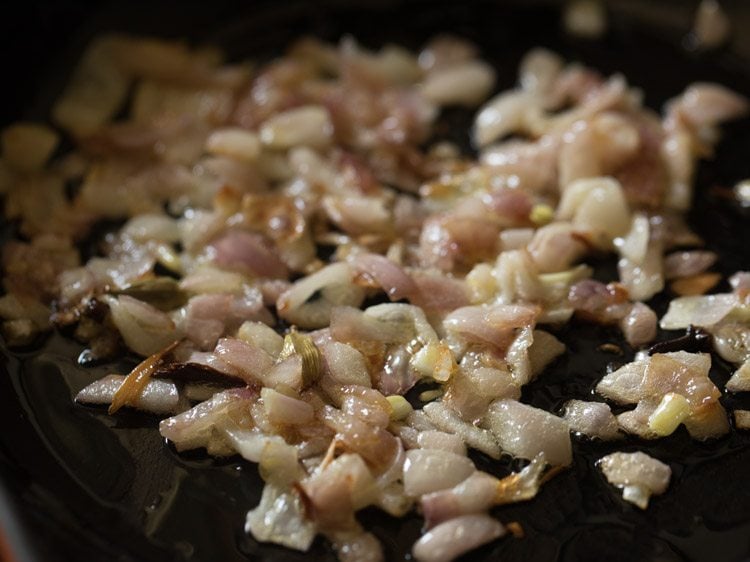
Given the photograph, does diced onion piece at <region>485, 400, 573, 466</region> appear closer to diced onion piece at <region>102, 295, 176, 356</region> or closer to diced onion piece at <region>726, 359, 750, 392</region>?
diced onion piece at <region>726, 359, 750, 392</region>

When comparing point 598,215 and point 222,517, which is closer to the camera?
point 222,517

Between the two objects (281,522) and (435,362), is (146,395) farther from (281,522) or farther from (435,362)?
(435,362)

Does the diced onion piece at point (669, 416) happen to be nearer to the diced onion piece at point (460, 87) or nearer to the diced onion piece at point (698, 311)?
the diced onion piece at point (698, 311)

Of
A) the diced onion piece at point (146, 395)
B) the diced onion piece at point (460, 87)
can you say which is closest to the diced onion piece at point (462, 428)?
the diced onion piece at point (146, 395)

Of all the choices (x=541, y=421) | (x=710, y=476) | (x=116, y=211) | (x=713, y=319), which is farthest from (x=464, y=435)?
(x=116, y=211)

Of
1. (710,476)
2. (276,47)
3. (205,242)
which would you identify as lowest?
(710,476)

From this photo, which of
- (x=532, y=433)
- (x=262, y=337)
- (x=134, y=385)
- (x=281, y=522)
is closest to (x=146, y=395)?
(x=134, y=385)

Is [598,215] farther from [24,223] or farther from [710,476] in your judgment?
[24,223]

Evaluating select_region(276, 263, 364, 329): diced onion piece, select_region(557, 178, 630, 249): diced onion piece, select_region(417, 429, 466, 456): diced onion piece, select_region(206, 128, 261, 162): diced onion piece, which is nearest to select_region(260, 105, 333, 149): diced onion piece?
select_region(206, 128, 261, 162): diced onion piece
